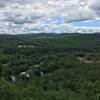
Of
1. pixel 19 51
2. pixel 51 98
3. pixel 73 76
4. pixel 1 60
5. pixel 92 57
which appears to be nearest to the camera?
pixel 51 98

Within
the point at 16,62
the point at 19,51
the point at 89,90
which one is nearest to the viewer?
the point at 89,90

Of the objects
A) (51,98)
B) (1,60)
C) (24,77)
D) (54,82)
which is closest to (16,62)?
(1,60)

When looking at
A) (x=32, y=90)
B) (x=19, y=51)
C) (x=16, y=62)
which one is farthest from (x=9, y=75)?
(x=19, y=51)

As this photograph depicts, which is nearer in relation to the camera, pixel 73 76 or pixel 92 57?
pixel 73 76

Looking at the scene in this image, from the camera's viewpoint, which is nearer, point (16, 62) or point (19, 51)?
point (16, 62)

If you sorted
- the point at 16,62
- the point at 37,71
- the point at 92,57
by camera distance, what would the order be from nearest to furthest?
the point at 37,71 → the point at 16,62 → the point at 92,57

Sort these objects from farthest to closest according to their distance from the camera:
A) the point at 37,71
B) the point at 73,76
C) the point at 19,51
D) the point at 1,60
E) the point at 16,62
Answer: the point at 19,51 < the point at 1,60 < the point at 16,62 < the point at 37,71 < the point at 73,76

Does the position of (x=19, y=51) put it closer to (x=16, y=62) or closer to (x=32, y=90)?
(x=16, y=62)

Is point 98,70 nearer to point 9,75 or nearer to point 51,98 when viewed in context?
point 9,75
